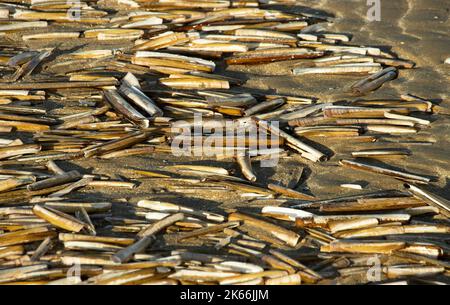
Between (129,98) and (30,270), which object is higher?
(129,98)

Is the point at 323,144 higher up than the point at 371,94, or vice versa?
the point at 371,94

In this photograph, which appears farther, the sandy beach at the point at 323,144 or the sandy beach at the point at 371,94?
the sandy beach at the point at 371,94

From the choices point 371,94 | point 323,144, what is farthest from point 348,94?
point 323,144

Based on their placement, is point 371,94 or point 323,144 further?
point 371,94

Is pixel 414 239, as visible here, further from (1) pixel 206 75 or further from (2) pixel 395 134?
(1) pixel 206 75

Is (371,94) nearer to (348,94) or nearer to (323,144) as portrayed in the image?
(348,94)

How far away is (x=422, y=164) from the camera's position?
4266 millimetres

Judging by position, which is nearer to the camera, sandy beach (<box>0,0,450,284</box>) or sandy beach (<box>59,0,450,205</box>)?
sandy beach (<box>0,0,450,284</box>)

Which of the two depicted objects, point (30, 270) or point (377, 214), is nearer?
point (30, 270)

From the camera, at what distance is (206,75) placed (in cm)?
519
